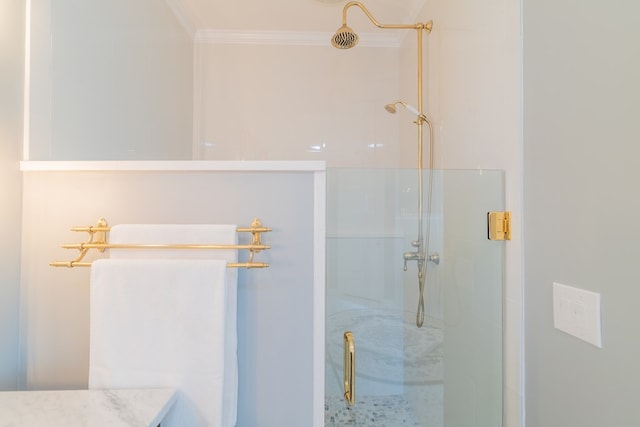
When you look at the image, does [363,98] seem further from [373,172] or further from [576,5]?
[576,5]

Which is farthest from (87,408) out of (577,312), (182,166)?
(577,312)

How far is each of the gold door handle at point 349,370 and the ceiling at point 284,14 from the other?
202cm

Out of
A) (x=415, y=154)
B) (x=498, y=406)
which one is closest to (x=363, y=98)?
(x=415, y=154)

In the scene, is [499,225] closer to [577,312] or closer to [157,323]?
[577,312]

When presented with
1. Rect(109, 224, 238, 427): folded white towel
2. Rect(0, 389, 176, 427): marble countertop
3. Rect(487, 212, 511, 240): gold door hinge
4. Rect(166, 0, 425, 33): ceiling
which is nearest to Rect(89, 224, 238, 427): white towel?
Rect(109, 224, 238, 427): folded white towel

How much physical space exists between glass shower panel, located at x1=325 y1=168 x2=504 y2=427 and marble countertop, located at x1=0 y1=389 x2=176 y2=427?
60cm

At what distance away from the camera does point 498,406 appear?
1.10m

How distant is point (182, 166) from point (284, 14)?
165 centimetres

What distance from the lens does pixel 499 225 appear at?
3.52 ft

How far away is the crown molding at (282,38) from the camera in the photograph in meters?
2.44

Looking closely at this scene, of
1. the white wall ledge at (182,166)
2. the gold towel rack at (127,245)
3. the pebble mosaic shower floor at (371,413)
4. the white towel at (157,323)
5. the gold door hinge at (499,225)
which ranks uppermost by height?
the white wall ledge at (182,166)

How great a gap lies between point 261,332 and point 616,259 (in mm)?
1045

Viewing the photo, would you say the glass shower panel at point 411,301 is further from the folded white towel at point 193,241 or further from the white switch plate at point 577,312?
the folded white towel at point 193,241

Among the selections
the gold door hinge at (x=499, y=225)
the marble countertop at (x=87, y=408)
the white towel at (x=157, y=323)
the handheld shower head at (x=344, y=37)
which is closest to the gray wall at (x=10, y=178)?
the marble countertop at (x=87, y=408)
